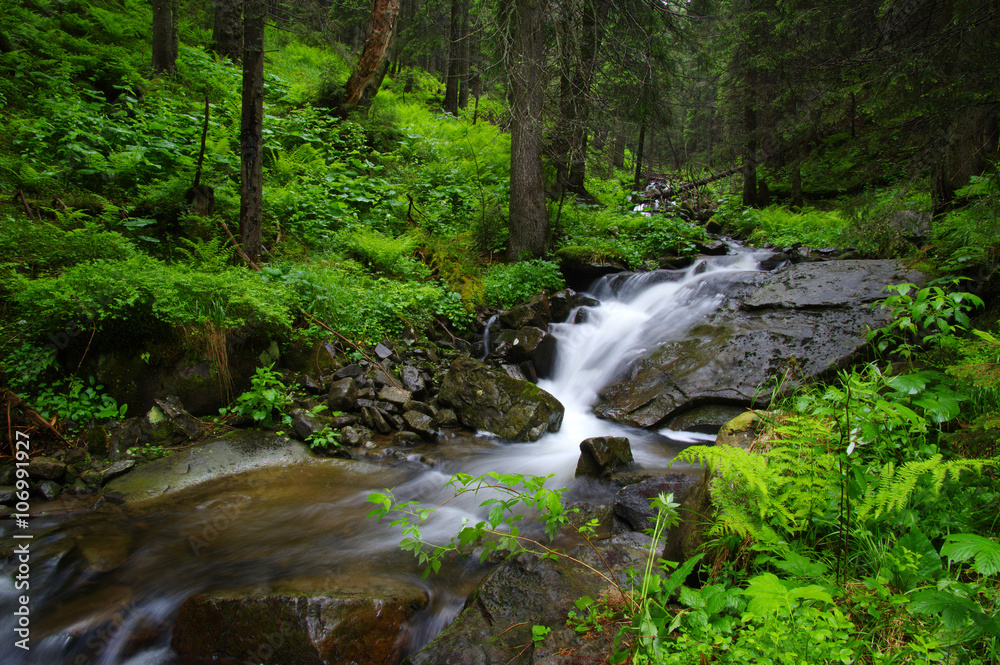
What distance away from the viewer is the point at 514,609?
8.48 feet

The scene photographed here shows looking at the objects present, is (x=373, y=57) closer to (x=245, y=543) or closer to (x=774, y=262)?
(x=774, y=262)

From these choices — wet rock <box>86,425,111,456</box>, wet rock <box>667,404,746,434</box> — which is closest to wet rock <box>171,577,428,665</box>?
wet rock <box>86,425,111,456</box>

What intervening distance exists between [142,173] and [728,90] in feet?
49.2

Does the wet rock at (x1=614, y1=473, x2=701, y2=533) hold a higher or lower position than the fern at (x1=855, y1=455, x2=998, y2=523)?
lower

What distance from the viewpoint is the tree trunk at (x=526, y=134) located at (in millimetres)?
8461

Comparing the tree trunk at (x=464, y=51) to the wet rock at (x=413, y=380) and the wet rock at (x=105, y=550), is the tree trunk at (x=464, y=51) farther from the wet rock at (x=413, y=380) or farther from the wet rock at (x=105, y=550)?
the wet rock at (x=105, y=550)

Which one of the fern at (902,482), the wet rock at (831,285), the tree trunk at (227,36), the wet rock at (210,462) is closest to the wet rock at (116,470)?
the wet rock at (210,462)

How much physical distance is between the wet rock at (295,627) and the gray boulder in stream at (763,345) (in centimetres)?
421

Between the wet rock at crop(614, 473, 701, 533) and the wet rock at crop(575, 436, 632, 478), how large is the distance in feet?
2.33

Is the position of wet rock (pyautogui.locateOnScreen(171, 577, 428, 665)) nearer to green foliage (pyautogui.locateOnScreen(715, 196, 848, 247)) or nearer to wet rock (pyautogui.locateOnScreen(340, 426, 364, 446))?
wet rock (pyautogui.locateOnScreen(340, 426, 364, 446))

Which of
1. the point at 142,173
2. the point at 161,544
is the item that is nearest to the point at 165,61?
the point at 142,173

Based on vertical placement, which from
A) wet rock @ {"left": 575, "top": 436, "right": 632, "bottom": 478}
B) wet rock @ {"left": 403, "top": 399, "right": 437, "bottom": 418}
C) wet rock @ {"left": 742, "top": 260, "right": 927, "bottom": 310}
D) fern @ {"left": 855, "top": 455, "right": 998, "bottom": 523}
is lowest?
wet rock @ {"left": 403, "top": 399, "right": 437, "bottom": 418}

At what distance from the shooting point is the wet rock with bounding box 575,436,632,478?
16.1ft

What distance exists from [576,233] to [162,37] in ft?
33.7
